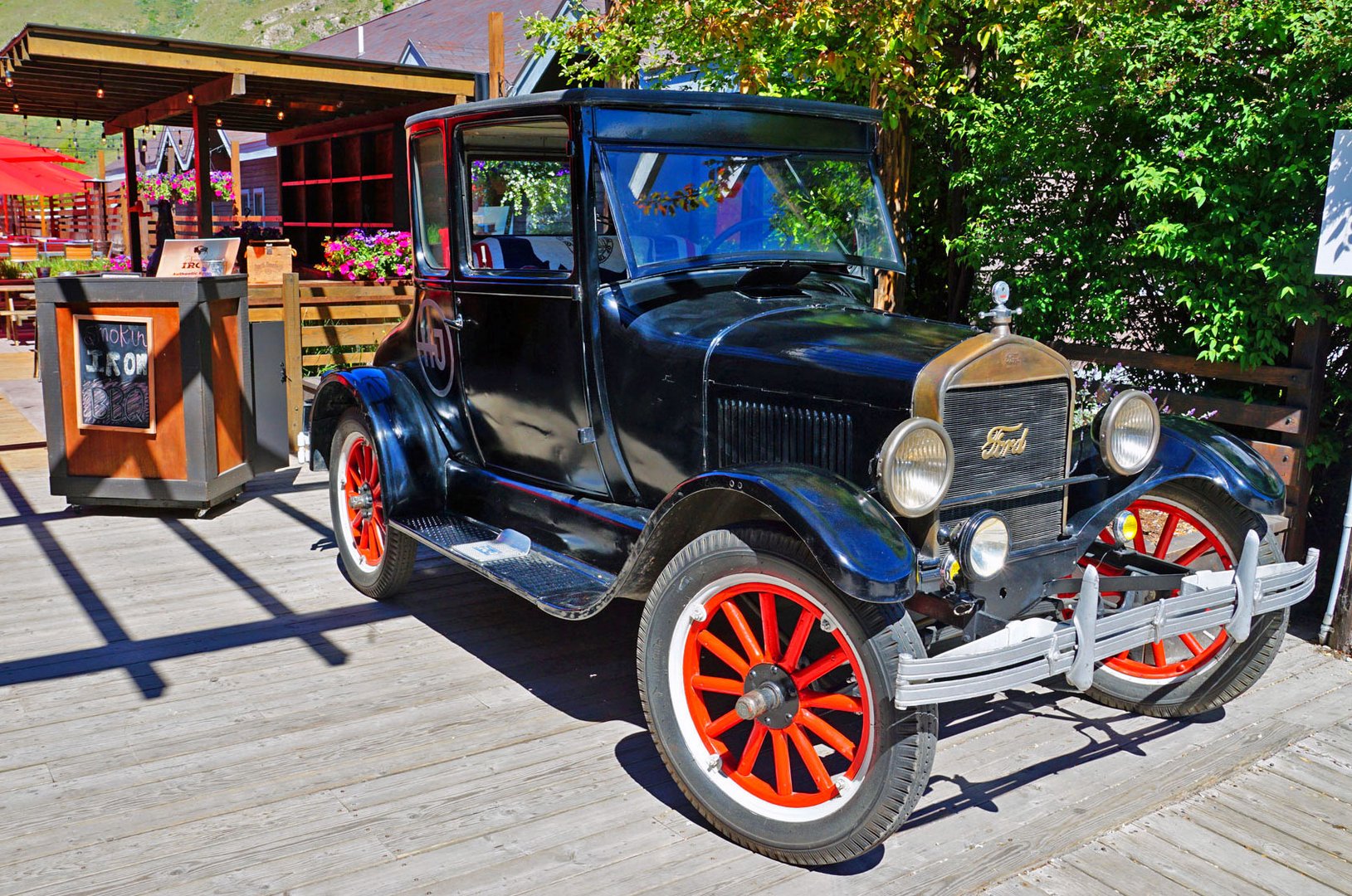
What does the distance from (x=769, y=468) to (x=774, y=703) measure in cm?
59

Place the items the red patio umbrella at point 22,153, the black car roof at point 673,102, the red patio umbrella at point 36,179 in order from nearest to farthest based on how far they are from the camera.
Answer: the black car roof at point 673,102 → the red patio umbrella at point 36,179 → the red patio umbrella at point 22,153

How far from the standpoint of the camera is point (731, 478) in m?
2.88

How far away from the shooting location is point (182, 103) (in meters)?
10.9

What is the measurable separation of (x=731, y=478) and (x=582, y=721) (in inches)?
46.2

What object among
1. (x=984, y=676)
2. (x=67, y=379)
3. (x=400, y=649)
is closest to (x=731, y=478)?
(x=984, y=676)

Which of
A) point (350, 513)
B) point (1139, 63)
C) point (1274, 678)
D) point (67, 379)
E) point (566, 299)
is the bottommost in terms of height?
point (1274, 678)

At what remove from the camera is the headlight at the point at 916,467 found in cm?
275

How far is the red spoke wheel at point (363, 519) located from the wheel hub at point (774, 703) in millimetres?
2078

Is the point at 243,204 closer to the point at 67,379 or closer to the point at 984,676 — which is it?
the point at 67,379

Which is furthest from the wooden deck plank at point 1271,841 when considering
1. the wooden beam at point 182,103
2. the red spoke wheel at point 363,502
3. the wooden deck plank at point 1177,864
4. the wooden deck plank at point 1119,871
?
the wooden beam at point 182,103

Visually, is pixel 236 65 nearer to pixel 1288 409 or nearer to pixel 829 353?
pixel 829 353

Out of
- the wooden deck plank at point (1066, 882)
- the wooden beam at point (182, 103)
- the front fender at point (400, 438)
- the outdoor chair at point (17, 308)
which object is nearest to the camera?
the wooden deck plank at point (1066, 882)

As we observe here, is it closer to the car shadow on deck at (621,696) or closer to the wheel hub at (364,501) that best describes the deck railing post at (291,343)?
the wheel hub at (364,501)

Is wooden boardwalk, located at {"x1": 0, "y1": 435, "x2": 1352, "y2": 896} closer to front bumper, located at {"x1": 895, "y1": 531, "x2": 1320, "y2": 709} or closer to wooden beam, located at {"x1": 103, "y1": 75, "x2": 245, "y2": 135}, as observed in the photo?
front bumper, located at {"x1": 895, "y1": 531, "x2": 1320, "y2": 709}
